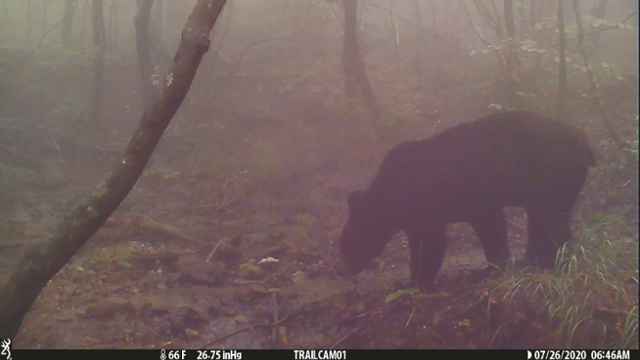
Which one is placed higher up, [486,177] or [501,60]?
[501,60]

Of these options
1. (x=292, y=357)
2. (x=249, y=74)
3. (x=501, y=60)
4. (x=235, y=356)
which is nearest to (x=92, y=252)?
(x=235, y=356)

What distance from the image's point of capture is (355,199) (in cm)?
477

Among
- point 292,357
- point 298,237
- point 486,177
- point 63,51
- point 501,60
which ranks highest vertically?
point 63,51

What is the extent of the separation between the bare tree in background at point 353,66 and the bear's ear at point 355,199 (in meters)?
1.04

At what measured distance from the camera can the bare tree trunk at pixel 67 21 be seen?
25.4ft

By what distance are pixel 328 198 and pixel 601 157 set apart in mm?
2641

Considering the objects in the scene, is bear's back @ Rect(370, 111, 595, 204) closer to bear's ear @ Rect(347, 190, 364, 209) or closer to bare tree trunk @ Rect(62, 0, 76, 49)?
bear's ear @ Rect(347, 190, 364, 209)

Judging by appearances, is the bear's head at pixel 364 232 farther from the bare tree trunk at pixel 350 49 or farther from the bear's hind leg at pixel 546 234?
the bare tree trunk at pixel 350 49

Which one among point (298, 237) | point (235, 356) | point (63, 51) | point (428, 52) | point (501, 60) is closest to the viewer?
point (235, 356)

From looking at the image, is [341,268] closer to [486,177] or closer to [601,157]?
[486,177]

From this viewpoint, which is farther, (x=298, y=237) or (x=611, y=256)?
(x=298, y=237)

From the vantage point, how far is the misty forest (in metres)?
3.51

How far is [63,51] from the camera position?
7.13 m

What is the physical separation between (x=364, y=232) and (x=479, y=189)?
1.15m
